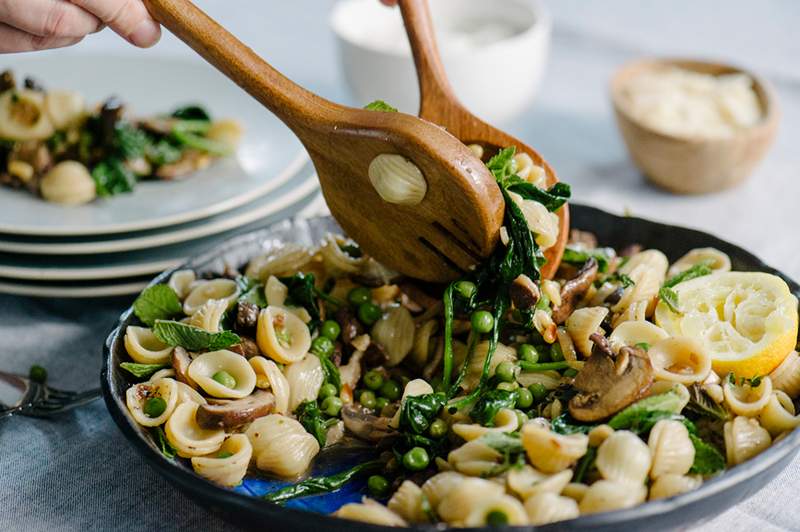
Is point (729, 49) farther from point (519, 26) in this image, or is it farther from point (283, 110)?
point (283, 110)

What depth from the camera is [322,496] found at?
8.50ft

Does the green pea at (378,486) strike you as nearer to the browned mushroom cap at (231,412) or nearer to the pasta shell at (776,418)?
the browned mushroom cap at (231,412)

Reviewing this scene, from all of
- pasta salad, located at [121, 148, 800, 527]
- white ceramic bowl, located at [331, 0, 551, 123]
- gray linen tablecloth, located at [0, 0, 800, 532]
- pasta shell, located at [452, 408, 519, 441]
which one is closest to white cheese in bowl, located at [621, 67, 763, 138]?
gray linen tablecloth, located at [0, 0, 800, 532]

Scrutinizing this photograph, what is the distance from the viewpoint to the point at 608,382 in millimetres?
2498

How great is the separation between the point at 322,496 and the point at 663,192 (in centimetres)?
274

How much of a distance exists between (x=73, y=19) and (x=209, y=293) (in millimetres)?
964

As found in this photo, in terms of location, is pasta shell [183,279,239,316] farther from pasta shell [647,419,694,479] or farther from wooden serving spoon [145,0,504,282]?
pasta shell [647,419,694,479]

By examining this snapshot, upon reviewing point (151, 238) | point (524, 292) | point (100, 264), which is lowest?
point (100, 264)

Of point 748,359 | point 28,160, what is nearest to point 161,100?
point 28,160

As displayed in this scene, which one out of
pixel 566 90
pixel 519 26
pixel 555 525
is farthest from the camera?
pixel 566 90

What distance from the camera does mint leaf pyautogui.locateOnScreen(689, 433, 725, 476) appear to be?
237 cm

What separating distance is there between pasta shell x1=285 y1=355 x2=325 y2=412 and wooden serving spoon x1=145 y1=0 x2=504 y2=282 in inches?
17.4

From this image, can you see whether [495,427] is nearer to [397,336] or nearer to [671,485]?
[671,485]

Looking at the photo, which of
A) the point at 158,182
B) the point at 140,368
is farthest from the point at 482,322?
the point at 158,182
